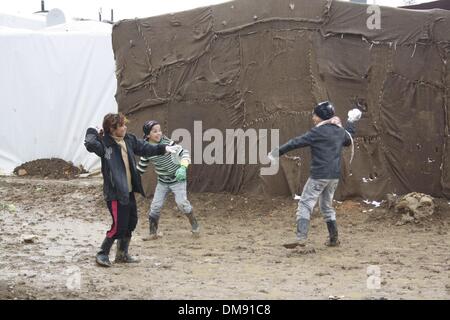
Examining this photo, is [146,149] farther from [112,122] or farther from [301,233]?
[301,233]

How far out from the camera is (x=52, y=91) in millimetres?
15594

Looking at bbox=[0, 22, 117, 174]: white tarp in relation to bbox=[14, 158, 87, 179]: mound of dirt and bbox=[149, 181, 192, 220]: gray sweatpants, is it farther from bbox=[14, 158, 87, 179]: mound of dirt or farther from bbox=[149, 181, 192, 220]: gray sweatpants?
bbox=[149, 181, 192, 220]: gray sweatpants

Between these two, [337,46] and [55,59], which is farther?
[55,59]

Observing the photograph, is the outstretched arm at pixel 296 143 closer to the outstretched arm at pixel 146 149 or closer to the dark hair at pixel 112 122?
the outstretched arm at pixel 146 149

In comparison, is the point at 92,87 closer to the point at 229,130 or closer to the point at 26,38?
the point at 26,38

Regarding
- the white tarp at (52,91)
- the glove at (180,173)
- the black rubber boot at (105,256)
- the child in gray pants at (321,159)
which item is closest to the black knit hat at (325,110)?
the child in gray pants at (321,159)

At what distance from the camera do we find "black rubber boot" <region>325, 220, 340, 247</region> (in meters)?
7.62

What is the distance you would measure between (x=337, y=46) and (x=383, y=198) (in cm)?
239

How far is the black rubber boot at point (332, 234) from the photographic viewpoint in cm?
762

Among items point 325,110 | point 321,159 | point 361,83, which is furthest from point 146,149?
point 361,83

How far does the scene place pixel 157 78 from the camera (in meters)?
11.0
